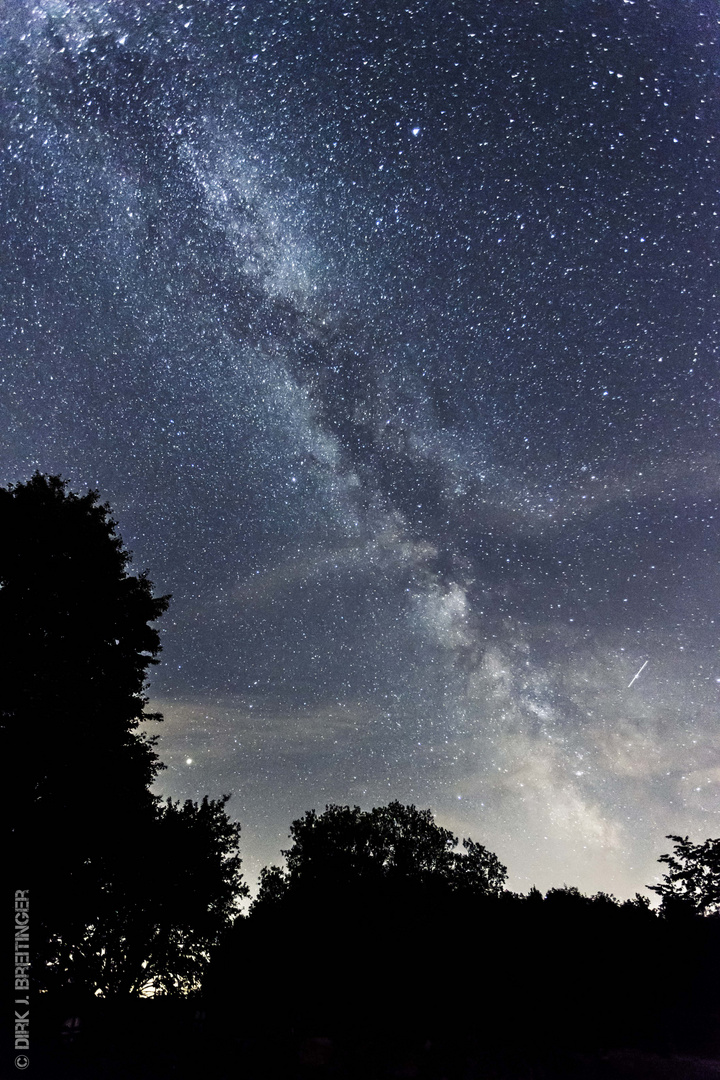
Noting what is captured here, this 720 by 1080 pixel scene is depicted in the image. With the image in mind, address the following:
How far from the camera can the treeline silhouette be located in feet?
40.5

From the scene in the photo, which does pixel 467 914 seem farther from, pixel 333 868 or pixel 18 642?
pixel 18 642

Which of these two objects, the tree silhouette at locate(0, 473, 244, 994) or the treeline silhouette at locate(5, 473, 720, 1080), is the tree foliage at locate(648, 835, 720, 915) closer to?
the treeline silhouette at locate(5, 473, 720, 1080)

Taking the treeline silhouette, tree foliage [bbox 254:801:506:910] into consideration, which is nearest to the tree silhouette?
the treeline silhouette

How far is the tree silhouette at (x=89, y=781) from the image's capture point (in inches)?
495

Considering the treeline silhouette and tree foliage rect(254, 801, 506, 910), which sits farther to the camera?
tree foliage rect(254, 801, 506, 910)

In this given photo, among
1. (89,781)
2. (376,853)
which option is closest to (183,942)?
(89,781)

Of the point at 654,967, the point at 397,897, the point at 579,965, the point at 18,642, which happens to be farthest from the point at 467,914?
the point at 18,642

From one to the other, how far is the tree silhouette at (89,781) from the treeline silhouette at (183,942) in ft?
0.14

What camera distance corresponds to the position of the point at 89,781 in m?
13.5

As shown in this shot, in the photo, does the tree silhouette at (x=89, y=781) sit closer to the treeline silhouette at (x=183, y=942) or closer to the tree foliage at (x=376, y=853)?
the treeline silhouette at (x=183, y=942)

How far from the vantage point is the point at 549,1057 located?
12008 millimetres

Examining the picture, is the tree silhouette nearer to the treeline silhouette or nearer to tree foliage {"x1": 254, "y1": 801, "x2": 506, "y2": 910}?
the treeline silhouette

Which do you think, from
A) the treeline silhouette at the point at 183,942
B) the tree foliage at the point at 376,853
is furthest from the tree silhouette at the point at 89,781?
the tree foliage at the point at 376,853

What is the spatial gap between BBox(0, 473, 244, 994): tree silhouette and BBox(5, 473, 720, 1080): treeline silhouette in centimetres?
4
